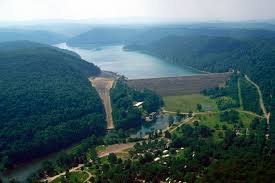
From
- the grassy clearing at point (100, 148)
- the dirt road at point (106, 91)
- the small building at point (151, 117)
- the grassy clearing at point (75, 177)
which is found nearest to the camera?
the grassy clearing at point (75, 177)

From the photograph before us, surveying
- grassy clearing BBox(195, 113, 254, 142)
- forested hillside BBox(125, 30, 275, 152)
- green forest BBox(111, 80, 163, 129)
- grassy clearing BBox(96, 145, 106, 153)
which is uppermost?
forested hillside BBox(125, 30, 275, 152)

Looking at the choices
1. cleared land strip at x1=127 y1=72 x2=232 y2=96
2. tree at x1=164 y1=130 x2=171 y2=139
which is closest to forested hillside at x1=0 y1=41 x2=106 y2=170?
tree at x1=164 y1=130 x2=171 y2=139

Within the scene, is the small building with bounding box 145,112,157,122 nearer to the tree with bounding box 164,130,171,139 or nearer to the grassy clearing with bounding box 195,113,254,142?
the grassy clearing with bounding box 195,113,254,142

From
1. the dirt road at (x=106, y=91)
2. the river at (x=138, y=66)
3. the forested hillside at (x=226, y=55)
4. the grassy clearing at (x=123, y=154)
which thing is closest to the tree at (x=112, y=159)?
the grassy clearing at (x=123, y=154)

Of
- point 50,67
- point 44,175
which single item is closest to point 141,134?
point 44,175

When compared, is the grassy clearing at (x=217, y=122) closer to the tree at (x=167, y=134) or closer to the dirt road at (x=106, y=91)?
the tree at (x=167, y=134)

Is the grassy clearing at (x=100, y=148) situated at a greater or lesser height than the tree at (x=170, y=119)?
lesser
